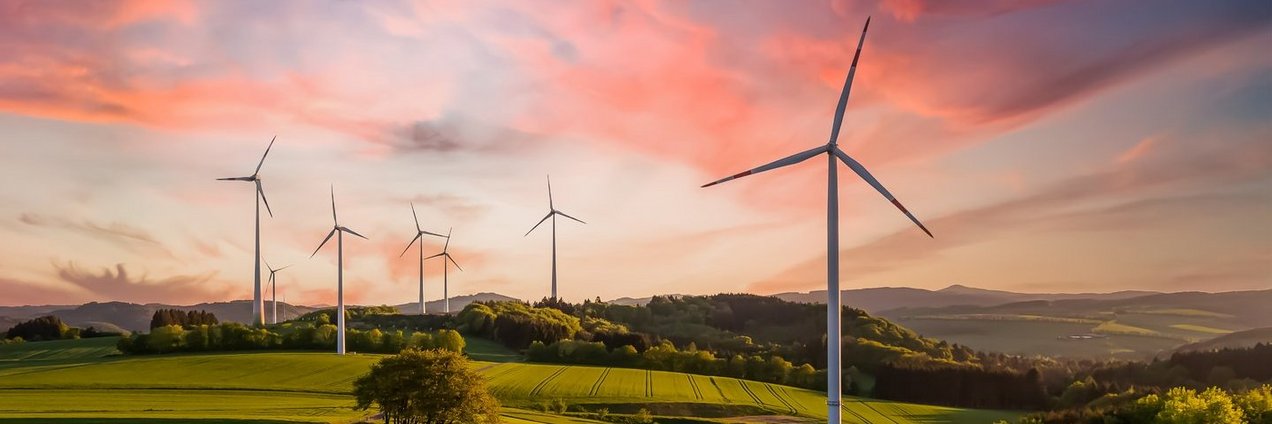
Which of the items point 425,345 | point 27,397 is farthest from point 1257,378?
point 27,397

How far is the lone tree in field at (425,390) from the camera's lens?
80.8 meters

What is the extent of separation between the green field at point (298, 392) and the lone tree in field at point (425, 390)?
6331mm

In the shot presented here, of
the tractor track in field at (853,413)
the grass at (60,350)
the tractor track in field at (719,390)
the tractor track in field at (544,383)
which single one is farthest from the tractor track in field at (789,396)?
the grass at (60,350)

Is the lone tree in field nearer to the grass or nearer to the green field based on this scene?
the green field

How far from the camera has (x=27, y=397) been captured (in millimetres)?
107000

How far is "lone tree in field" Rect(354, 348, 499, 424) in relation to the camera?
80.8 m

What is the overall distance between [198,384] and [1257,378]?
171986 mm

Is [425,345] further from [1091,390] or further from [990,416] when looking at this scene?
[1091,390]

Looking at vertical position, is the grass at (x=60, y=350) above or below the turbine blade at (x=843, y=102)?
below

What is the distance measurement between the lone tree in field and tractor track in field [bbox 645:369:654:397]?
167 ft

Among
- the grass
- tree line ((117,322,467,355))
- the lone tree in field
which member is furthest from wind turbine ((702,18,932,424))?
the grass

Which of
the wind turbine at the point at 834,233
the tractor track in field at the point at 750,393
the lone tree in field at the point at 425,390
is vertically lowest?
the tractor track in field at the point at 750,393

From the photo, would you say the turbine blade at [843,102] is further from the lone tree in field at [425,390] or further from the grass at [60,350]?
the grass at [60,350]

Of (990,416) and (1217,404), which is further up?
(1217,404)
